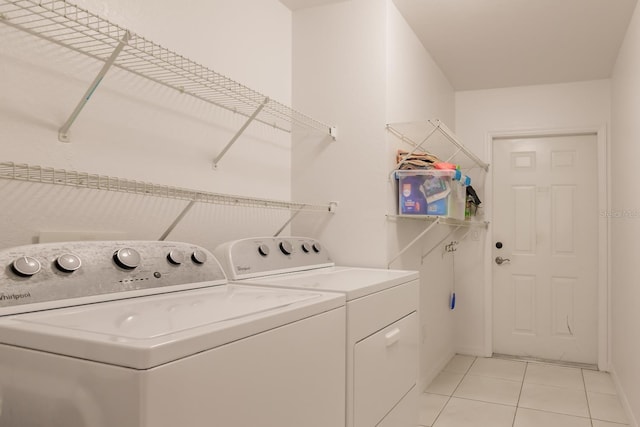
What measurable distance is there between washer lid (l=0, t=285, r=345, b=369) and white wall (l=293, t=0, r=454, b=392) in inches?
47.1

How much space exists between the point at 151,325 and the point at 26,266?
1.27 feet

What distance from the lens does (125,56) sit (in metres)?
1.55

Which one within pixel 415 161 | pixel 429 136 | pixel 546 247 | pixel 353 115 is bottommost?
pixel 546 247

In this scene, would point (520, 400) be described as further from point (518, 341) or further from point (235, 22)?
point (235, 22)

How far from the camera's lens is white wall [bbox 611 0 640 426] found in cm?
256

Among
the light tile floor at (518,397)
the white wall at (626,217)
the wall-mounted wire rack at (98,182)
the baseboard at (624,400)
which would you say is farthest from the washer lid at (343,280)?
the baseboard at (624,400)

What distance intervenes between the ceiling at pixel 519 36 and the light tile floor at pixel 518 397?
7.69ft

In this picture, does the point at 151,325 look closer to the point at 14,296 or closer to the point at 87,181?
the point at 14,296

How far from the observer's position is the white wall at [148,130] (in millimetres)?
1316

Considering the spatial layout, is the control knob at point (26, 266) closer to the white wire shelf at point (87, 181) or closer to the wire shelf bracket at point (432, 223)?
the white wire shelf at point (87, 181)

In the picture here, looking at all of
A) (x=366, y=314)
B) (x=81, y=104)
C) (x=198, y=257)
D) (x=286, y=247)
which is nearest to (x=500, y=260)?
(x=286, y=247)

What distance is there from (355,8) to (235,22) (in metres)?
0.72

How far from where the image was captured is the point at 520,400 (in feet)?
9.86

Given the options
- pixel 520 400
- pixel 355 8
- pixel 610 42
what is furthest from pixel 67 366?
pixel 610 42
